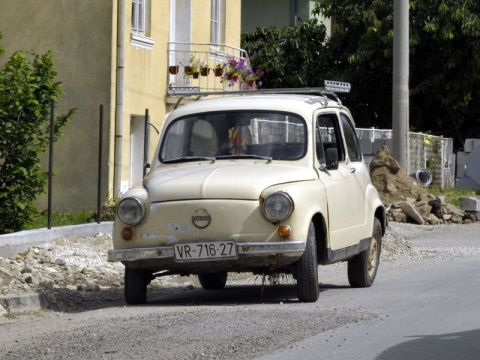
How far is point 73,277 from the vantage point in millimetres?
12922

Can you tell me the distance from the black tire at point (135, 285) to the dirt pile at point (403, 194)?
39.9 feet

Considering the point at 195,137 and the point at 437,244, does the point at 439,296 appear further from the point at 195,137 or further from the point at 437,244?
the point at 437,244

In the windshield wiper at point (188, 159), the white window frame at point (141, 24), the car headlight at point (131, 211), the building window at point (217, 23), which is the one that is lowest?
the car headlight at point (131, 211)

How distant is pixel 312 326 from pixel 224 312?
1059 millimetres

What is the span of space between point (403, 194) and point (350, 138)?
11.0 m

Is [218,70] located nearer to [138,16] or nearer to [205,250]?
[138,16]

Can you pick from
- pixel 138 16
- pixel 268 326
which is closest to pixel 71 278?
pixel 268 326

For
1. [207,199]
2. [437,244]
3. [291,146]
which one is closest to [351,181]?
[291,146]

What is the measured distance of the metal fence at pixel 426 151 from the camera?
1198 inches

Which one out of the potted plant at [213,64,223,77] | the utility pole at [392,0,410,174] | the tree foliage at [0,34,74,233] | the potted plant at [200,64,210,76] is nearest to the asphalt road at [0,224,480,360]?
the tree foliage at [0,34,74,233]

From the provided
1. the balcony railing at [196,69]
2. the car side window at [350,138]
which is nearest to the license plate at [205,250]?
the car side window at [350,138]

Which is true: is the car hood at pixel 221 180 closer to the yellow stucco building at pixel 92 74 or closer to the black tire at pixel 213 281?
the black tire at pixel 213 281

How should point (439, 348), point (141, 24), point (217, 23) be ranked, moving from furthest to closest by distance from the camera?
point (217, 23) → point (141, 24) → point (439, 348)

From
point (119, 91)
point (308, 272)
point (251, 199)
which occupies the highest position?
point (119, 91)
